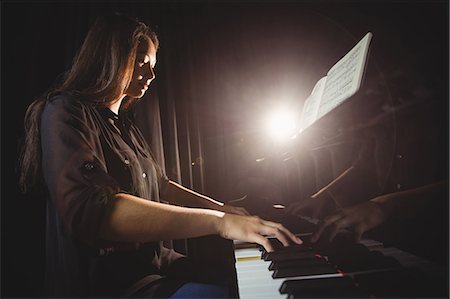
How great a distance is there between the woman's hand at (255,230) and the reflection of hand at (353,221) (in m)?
0.14

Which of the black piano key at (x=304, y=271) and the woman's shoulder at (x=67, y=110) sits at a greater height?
the woman's shoulder at (x=67, y=110)

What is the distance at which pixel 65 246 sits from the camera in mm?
1158

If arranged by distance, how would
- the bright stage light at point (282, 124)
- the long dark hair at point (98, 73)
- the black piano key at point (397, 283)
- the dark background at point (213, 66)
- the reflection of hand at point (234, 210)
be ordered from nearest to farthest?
the black piano key at point (397, 283) → the long dark hair at point (98, 73) → the reflection of hand at point (234, 210) → the dark background at point (213, 66) → the bright stage light at point (282, 124)

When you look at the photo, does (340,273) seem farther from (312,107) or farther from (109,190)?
(312,107)

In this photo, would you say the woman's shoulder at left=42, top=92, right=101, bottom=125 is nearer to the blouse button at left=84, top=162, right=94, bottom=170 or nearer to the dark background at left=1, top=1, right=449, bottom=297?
the blouse button at left=84, top=162, right=94, bottom=170

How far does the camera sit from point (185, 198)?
60.0 inches

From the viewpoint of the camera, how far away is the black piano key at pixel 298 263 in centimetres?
99

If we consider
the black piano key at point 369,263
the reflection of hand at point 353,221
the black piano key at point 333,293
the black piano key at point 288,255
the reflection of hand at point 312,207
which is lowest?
the black piano key at point 333,293

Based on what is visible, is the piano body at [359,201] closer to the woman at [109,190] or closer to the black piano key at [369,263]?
the black piano key at [369,263]

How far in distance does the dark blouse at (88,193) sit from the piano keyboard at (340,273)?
360mm

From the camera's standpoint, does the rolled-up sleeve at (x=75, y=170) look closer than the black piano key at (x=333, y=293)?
No

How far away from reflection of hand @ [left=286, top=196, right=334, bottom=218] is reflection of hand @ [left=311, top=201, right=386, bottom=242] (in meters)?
0.21

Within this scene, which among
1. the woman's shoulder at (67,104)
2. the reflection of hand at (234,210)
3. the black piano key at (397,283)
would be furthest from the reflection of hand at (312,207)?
the woman's shoulder at (67,104)

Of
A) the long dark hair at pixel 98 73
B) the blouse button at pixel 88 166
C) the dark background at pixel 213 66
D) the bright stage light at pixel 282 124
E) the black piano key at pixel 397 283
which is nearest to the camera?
the black piano key at pixel 397 283
